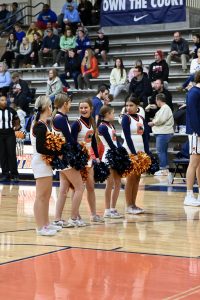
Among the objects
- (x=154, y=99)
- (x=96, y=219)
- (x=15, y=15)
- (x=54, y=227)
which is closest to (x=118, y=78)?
(x=154, y=99)

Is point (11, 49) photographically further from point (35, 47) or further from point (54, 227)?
point (54, 227)

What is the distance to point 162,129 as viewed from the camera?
15.6 m

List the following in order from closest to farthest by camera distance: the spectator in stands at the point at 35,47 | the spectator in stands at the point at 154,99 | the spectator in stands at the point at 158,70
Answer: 1. the spectator in stands at the point at 154,99
2. the spectator in stands at the point at 158,70
3. the spectator in stands at the point at 35,47

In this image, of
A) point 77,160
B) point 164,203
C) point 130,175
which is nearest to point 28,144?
point 164,203

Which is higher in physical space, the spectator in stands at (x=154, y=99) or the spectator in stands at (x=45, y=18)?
the spectator in stands at (x=45, y=18)

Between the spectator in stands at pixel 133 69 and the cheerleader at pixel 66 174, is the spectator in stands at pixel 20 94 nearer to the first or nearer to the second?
the spectator in stands at pixel 133 69

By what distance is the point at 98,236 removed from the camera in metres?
7.70

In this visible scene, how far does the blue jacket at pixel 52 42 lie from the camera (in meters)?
20.5

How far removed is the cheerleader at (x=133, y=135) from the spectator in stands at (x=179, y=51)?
870cm

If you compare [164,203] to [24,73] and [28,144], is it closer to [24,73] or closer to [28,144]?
[28,144]

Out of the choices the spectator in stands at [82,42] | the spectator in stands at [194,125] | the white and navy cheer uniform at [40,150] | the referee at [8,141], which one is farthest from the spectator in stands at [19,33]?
Result: the white and navy cheer uniform at [40,150]

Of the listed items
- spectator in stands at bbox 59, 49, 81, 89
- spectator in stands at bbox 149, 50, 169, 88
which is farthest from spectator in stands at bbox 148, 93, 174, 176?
spectator in stands at bbox 59, 49, 81, 89

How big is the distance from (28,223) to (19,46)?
44.2 ft

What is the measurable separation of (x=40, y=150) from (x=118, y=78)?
1065cm
